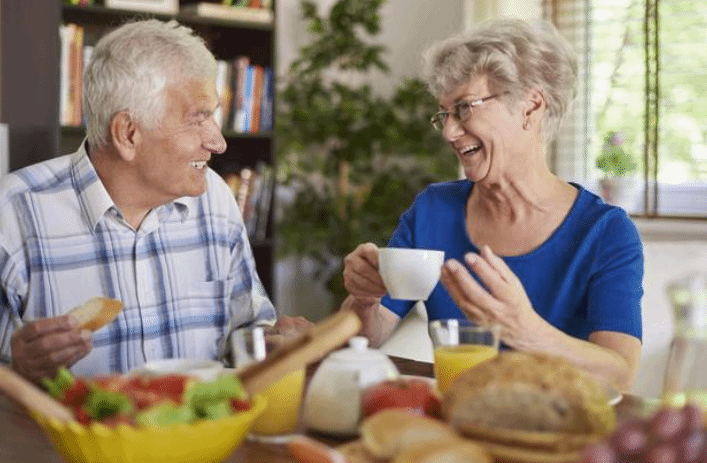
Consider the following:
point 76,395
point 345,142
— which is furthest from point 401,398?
point 345,142

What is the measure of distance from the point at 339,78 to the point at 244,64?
0.92 m

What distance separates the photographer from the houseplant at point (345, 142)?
4.40 meters

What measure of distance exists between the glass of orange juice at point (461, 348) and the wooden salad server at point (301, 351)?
27cm

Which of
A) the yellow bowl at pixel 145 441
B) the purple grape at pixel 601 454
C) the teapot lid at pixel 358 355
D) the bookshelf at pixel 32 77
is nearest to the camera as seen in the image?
the purple grape at pixel 601 454

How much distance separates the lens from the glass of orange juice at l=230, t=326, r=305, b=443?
1260mm

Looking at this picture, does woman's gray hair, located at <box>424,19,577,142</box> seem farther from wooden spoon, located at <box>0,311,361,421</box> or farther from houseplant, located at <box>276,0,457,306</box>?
houseplant, located at <box>276,0,457,306</box>

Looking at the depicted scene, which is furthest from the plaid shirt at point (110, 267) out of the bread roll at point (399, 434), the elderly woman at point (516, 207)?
the bread roll at point (399, 434)

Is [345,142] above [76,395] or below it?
above

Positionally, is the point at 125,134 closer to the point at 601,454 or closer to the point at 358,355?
the point at 358,355

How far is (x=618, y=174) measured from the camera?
381 centimetres

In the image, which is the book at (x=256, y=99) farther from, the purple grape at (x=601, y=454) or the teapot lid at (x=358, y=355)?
the purple grape at (x=601, y=454)

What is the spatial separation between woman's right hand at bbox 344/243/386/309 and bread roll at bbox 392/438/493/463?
93cm

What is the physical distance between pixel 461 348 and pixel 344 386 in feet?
0.68

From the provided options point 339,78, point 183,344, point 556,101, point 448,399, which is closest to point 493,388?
point 448,399
